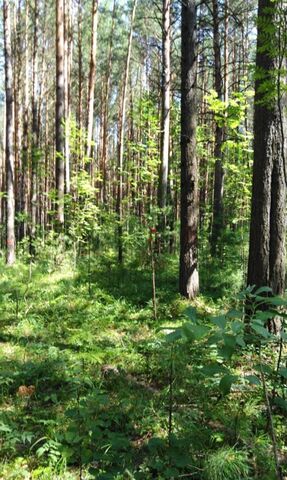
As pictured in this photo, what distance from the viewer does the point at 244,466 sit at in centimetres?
277

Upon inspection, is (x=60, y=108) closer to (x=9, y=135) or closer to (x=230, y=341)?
(x=9, y=135)

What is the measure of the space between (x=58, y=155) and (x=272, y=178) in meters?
6.30

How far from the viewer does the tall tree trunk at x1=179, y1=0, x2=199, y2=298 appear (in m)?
6.97

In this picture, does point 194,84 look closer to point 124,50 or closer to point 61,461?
point 61,461

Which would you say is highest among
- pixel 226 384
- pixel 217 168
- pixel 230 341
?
pixel 217 168

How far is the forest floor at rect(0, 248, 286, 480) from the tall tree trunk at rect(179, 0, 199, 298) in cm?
68

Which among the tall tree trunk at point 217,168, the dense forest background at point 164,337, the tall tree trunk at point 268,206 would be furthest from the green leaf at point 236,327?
the tall tree trunk at point 217,168

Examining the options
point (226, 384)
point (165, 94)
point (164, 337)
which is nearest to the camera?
point (226, 384)

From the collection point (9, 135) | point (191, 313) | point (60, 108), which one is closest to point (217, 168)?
point (60, 108)

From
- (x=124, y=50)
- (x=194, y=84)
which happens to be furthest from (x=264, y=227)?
(x=124, y=50)

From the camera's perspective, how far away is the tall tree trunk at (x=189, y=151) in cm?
697

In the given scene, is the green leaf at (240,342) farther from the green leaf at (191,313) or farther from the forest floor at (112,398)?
the forest floor at (112,398)

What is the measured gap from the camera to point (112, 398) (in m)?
3.98

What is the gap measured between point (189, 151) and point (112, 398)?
14.9 feet
